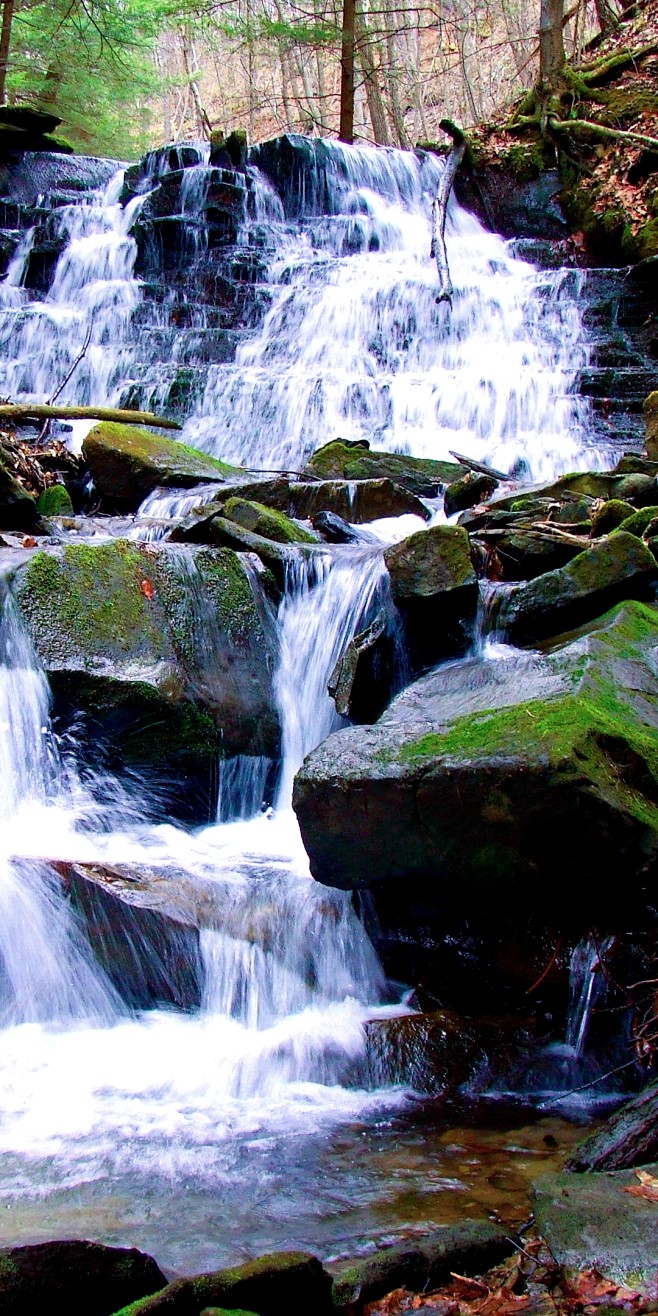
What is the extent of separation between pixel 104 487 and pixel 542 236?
10.9 meters

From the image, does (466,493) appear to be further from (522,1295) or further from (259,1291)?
(259,1291)

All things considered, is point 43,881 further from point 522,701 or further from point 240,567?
point 240,567

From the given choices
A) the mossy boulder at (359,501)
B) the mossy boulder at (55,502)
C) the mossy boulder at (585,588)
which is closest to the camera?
the mossy boulder at (585,588)

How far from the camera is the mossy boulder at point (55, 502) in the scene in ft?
27.5

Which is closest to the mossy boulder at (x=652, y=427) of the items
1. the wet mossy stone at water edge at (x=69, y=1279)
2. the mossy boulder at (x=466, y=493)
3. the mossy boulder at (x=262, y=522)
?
the mossy boulder at (x=466, y=493)

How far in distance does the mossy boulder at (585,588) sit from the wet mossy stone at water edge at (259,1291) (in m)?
4.10

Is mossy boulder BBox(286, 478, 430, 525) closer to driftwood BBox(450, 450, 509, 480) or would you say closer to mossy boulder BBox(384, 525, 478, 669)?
driftwood BBox(450, 450, 509, 480)

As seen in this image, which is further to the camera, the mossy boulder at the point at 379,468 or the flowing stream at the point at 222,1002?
the mossy boulder at the point at 379,468

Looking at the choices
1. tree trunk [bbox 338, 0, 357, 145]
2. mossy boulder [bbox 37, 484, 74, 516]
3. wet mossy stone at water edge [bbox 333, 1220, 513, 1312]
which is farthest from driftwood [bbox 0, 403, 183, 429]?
tree trunk [bbox 338, 0, 357, 145]

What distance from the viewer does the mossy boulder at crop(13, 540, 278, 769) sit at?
5.39 m

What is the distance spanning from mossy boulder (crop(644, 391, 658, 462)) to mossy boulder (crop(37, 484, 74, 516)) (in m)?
5.28

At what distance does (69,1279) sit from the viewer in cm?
201

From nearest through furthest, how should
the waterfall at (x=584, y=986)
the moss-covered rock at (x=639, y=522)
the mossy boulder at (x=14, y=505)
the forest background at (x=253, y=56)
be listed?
the waterfall at (x=584, y=986) → the moss-covered rock at (x=639, y=522) → the mossy boulder at (x=14, y=505) → the forest background at (x=253, y=56)

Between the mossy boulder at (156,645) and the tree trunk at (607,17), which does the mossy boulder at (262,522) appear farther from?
the tree trunk at (607,17)
